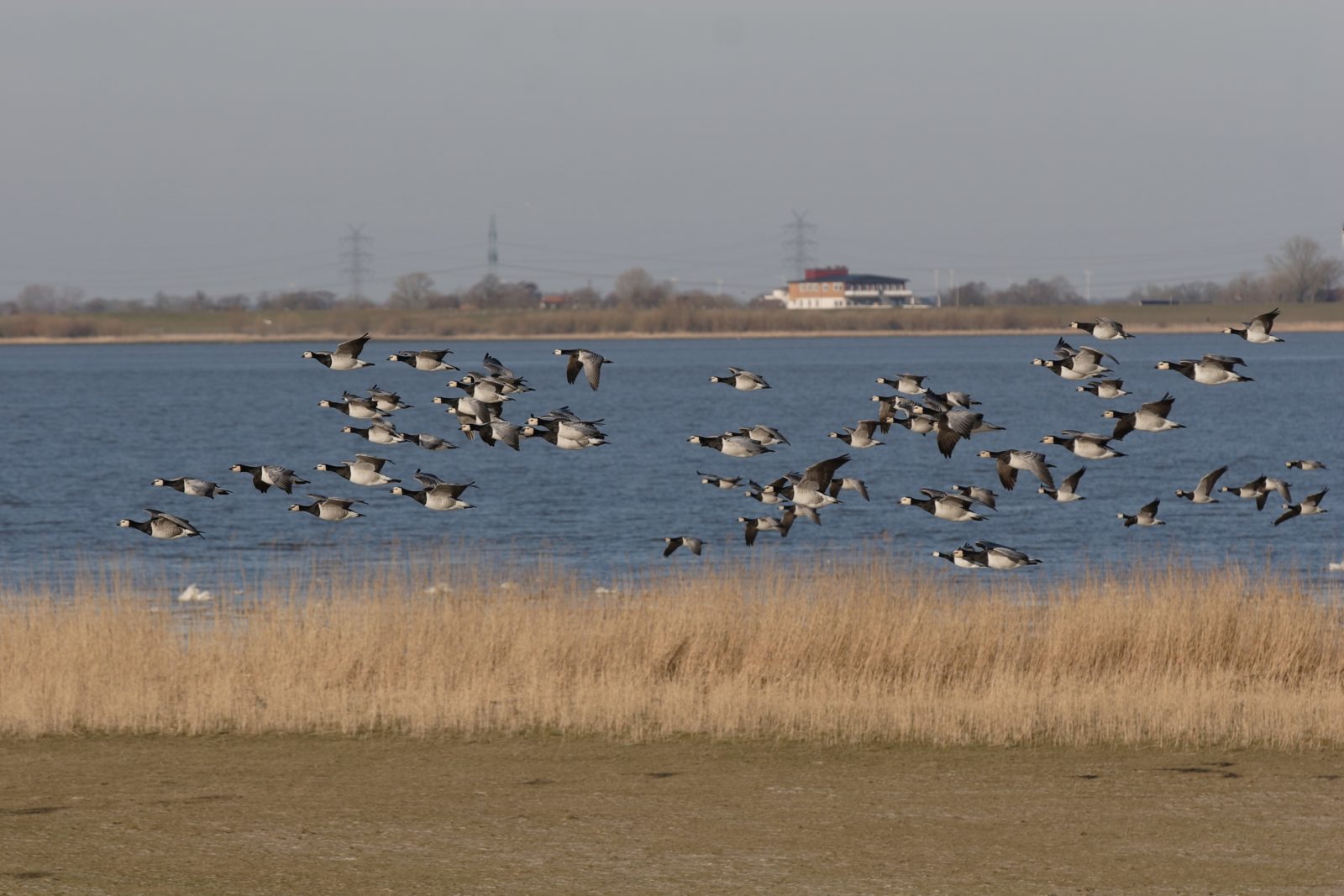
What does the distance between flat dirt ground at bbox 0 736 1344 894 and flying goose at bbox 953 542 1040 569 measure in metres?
3.31

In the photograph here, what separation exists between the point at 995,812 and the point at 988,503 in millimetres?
7054

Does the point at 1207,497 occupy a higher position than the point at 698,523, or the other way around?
the point at 1207,497

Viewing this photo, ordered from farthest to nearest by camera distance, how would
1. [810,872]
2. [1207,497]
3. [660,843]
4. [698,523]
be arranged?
[698,523] < [1207,497] < [660,843] < [810,872]

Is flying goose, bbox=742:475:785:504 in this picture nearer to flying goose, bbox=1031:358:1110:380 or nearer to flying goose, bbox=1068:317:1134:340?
flying goose, bbox=1031:358:1110:380

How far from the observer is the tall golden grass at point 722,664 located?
2078 cm

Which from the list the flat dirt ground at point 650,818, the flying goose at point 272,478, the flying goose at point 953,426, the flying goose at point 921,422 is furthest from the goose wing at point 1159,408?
the flying goose at point 272,478

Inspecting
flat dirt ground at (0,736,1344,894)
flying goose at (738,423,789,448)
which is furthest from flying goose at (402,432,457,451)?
flying goose at (738,423,789,448)

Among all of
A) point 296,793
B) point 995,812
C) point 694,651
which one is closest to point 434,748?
point 296,793

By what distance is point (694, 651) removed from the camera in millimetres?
23328

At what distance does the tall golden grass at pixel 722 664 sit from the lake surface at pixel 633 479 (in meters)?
3.90

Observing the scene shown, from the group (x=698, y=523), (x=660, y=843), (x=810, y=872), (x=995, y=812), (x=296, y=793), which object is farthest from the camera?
(x=698, y=523)

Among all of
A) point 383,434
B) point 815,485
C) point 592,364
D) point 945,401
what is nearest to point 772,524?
point 815,485

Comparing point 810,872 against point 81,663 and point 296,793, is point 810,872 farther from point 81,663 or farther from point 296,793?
point 81,663

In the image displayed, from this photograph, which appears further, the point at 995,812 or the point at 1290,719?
the point at 1290,719
